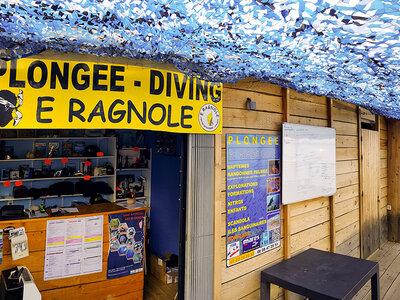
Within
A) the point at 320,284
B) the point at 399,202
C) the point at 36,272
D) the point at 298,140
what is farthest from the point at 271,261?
the point at 399,202

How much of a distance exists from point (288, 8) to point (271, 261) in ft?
8.28

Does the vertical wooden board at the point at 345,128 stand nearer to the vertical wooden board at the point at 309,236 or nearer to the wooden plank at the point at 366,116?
the wooden plank at the point at 366,116

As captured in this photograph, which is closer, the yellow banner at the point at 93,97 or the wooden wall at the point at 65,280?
the yellow banner at the point at 93,97

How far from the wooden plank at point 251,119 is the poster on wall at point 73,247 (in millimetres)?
1974

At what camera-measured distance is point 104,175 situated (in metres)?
5.62

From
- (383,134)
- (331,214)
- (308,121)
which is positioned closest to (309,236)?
(331,214)

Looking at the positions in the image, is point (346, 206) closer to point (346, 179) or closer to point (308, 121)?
point (346, 179)

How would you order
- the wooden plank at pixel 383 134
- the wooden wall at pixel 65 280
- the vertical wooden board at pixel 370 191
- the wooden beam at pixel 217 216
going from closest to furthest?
the wooden beam at pixel 217 216 → the wooden wall at pixel 65 280 → the vertical wooden board at pixel 370 191 → the wooden plank at pixel 383 134

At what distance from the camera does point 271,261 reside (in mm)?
2951

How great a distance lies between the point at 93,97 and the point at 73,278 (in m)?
2.40

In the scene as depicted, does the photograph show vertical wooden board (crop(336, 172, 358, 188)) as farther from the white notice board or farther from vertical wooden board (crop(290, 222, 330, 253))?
vertical wooden board (crop(290, 222, 330, 253))

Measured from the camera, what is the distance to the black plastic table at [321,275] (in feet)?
7.53

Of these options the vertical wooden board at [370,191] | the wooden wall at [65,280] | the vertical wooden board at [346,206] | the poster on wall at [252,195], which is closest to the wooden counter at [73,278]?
the wooden wall at [65,280]

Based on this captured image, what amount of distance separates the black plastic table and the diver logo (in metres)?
2.32
